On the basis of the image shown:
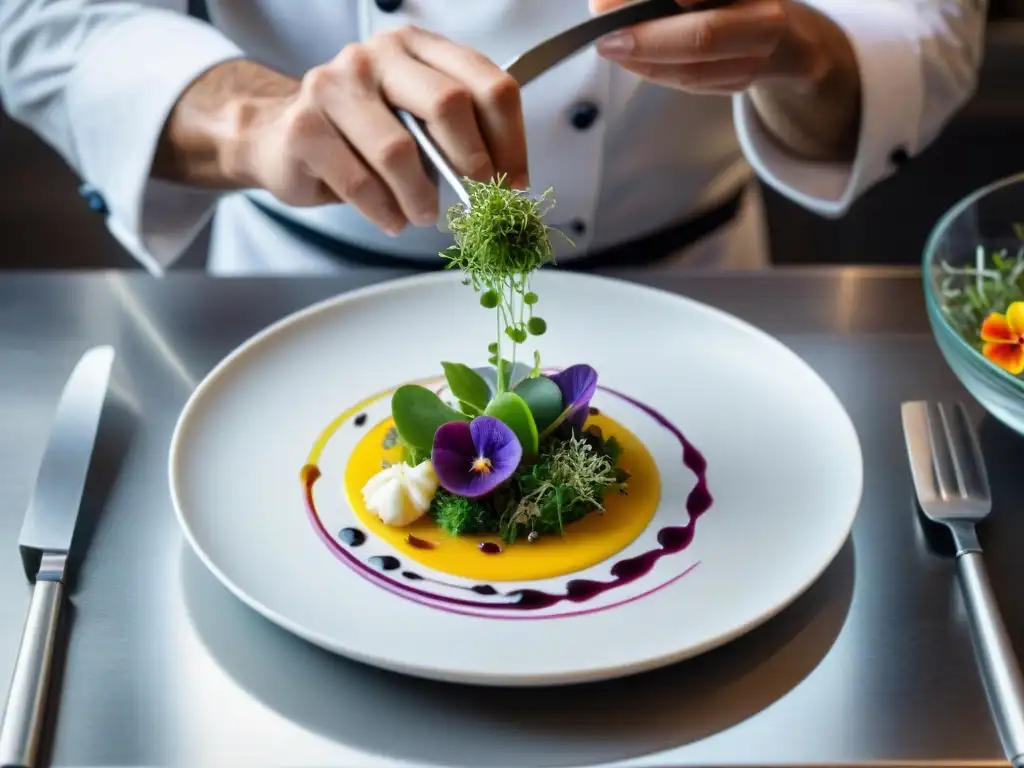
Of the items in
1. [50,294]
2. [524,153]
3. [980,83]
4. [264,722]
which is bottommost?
[264,722]

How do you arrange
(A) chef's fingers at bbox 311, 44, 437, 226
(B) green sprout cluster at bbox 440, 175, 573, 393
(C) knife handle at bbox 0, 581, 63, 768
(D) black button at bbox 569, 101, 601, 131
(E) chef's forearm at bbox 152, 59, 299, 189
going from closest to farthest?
(C) knife handle at bbox 0, 581, 63, 768 → (B) green sprout cluster at bbox 440, 175, 573, 393 → (A) chef's fingers at bbox 311, 44, 437, 226 → (E) chef's forearm at bbox 152, 59, 299, 189 → (D) black button at bbox 569, 101, 601, 131

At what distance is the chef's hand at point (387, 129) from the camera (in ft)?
2.36

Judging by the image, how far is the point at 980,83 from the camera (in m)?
1.87

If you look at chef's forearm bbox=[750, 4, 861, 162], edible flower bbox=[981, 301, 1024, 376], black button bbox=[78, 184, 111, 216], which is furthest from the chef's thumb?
black button bbox=[78, 184, 111, 216]

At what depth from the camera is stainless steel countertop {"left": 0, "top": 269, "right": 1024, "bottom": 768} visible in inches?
21.1

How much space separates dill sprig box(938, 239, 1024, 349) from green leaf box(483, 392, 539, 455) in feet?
0.94

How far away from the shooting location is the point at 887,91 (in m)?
0.97

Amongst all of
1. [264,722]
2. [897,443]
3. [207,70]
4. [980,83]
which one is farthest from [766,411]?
[980,83]

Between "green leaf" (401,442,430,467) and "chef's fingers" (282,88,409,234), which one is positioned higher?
"chef's fingers" (282,88,409,234)

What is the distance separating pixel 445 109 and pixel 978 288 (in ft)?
1.27

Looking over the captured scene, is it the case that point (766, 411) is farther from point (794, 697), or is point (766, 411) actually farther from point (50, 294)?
point (50, 294)

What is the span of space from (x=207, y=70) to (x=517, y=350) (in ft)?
1.14

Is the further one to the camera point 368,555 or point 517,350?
point 517,350

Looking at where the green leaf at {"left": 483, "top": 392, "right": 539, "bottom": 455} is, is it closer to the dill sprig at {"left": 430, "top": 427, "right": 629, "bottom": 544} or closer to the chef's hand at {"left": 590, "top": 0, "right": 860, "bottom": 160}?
the dill sprig at {"left": 430, "top": 427, "right": 629, "bottom": 544}
